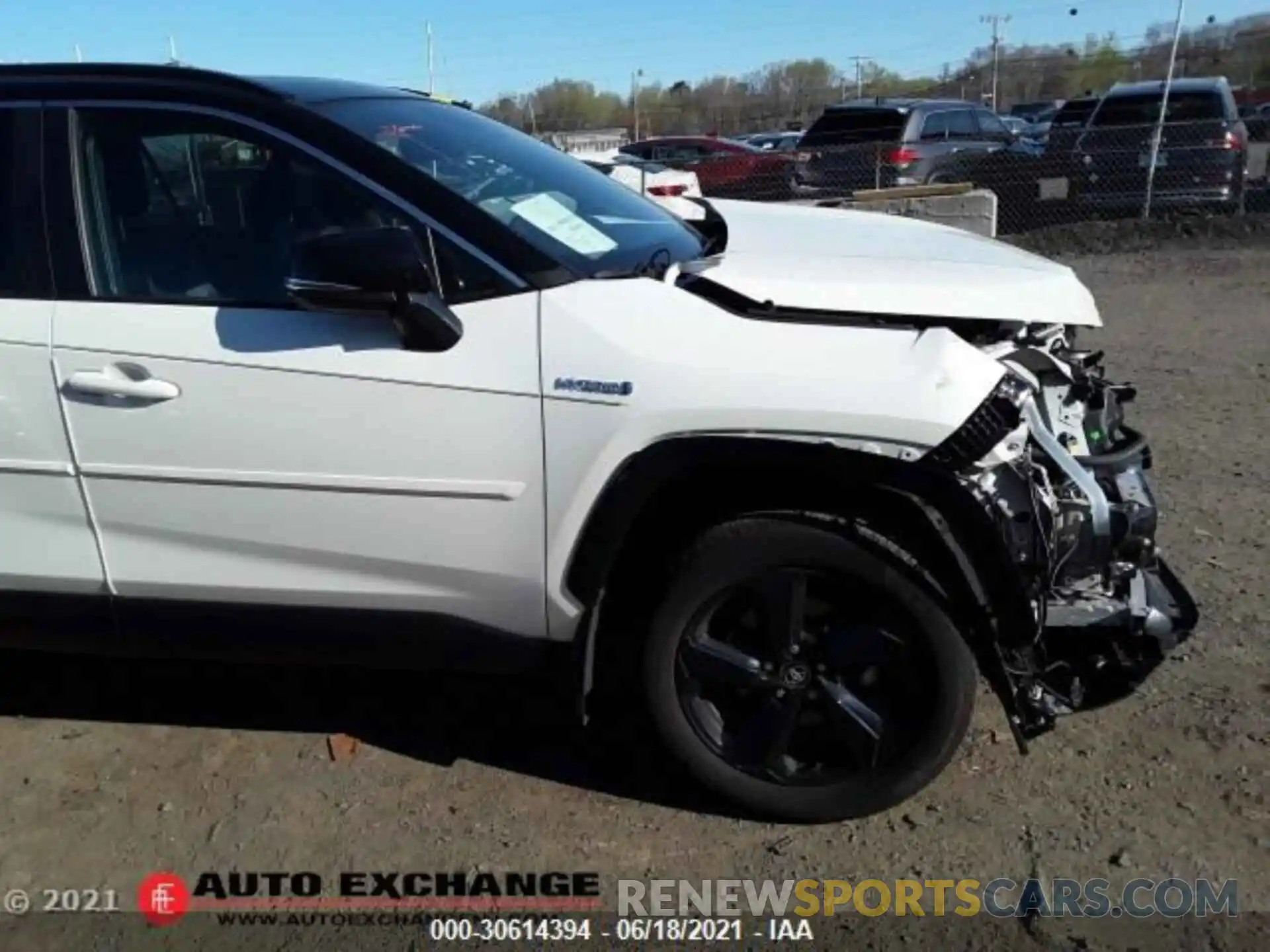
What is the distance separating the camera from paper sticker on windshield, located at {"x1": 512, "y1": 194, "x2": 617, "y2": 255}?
10.1 feet

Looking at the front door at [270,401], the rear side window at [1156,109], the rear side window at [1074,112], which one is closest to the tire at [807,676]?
the front door at [270,401]

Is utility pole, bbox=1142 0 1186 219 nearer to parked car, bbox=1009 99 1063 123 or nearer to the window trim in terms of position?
the window trim

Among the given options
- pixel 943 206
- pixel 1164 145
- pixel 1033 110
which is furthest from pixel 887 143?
pixel 1033 110

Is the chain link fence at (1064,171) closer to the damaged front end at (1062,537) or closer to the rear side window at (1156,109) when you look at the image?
the rear side window at (1156,109)

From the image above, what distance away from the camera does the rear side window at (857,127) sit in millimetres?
15859

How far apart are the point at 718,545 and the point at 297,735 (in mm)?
1574

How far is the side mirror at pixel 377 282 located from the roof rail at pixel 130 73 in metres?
0.58

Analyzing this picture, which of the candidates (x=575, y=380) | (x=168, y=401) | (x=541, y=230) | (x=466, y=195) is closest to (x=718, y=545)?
(x=575, y=380)

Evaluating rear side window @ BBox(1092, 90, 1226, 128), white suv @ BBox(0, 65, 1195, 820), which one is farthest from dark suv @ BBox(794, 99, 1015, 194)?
white suv @ BBox(0, 65, 1195, 820)

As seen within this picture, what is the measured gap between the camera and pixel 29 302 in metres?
3.04

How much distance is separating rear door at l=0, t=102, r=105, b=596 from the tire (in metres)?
1.57

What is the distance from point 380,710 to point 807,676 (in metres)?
1.48

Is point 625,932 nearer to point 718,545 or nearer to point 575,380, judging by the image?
point 718,545

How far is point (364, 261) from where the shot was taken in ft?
8.86
